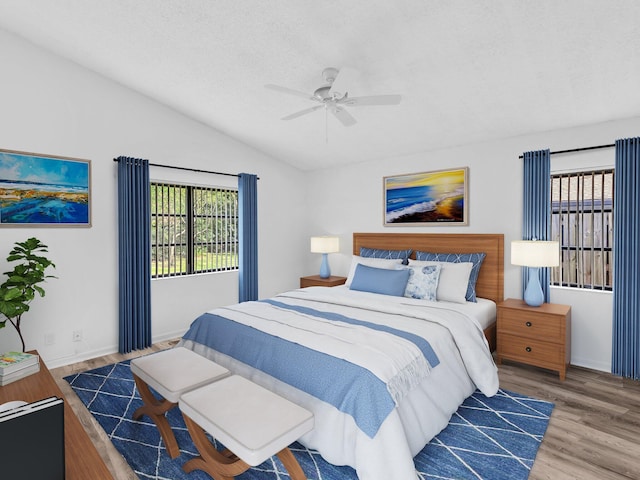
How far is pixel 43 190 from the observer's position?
352cm

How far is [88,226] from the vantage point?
12.4 feet

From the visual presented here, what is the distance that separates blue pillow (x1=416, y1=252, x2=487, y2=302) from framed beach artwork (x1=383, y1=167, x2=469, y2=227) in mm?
433

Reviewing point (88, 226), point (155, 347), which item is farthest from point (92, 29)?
point (155, 347)

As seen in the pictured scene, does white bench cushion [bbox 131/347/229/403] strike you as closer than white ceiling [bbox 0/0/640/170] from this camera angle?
Yes

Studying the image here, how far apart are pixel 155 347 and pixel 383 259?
2.83 m

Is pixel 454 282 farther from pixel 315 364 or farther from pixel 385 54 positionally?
pixel 385 54

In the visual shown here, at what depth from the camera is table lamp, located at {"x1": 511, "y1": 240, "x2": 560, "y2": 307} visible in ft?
10.7

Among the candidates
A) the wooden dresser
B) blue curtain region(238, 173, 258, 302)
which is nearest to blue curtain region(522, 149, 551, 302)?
blue curtain region(238, 173, 258, 302)

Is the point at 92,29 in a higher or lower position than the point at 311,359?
higher

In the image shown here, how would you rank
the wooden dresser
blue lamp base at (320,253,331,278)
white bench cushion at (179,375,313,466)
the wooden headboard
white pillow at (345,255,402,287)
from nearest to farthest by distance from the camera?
the wooden dresser, white bench cushion at (179,375,313,466), the wooden headboard, white pillow at (345,255,402,287), blue lamp base at (320,253,331,278)

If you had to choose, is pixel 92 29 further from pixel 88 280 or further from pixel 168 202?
pixel 88 280

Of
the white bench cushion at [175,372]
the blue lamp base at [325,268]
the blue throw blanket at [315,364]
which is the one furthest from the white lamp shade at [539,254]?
the white bench cushion at [175,372]

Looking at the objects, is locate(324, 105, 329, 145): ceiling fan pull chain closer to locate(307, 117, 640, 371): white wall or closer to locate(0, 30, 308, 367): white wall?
locate(307, 117, 640, 371): white wall

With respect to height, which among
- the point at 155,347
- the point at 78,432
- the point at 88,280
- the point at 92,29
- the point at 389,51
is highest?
the point at 92,29
